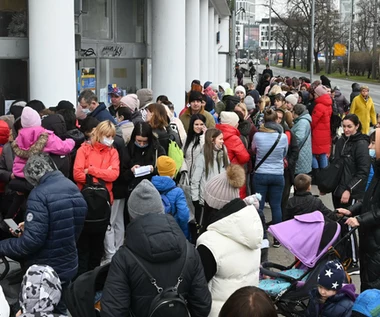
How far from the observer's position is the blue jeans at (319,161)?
13.3 m

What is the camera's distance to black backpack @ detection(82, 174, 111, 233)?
6.91 m

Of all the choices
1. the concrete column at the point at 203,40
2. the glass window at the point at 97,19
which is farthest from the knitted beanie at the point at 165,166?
the concrete column at the point at 203,40

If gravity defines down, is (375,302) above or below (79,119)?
below

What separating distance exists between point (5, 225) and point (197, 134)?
2.81 meters

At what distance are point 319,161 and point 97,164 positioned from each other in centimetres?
683

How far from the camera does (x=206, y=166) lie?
838 cm

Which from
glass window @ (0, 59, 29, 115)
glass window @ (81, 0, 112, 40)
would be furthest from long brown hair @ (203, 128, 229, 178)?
glass window @ (81, 0, 112, 40)

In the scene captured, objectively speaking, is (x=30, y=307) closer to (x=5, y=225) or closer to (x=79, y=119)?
(x=5, y=225)

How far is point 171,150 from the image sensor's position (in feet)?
27.9

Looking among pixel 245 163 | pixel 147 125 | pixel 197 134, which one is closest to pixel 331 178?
pixel 245 163

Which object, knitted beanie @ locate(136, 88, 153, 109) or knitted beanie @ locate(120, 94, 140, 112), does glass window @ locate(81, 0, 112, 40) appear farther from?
knitted beanie @ locate(120, 94, 140, 112)

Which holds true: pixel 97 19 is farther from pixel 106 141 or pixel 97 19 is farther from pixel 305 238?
pixel 305 238

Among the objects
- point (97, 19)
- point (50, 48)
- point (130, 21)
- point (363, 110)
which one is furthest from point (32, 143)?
point (363, 110)

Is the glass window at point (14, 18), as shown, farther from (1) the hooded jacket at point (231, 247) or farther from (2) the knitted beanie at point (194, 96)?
(1) the hooded jacket at point (231, 247)
